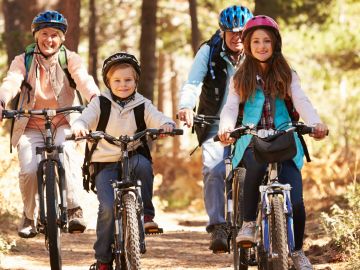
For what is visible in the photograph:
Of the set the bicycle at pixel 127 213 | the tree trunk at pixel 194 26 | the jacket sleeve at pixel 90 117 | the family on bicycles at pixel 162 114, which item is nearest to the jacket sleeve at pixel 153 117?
the family on bicycles at pixel 162 114

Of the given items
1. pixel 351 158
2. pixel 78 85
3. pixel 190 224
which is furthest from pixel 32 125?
pixel 351 158

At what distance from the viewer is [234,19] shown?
9500mm

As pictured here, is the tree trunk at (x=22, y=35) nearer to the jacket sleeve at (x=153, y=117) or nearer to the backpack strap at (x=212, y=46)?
the backpack strap at (x=212, y=46)

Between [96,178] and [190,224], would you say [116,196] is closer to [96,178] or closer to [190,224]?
[96,178]

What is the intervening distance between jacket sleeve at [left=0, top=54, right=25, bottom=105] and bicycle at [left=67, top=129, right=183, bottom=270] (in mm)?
1501

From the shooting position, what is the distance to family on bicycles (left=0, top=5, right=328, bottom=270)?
8.08 metres

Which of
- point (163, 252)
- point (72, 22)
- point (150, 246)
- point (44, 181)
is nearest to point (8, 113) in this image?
point (44, 181)

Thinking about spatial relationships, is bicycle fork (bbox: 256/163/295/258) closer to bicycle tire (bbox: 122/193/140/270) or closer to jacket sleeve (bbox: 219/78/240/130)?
jacket sleeve (bbox: 219/78/240/130)

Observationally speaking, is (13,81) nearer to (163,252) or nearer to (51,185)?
(51,185)

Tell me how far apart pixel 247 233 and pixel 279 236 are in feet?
2.16

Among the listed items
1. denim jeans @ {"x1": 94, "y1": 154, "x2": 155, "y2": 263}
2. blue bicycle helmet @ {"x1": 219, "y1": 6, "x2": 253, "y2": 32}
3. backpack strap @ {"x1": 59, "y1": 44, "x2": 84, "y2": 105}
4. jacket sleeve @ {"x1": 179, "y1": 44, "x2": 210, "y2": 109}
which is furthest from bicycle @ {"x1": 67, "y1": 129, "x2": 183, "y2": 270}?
backpack strap @ {"x1": 59, "y1": 44, "x2": 84, "y2": 105}

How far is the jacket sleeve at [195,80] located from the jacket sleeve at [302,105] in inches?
48.4

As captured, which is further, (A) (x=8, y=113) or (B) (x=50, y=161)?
(B) (x=50, y=161)

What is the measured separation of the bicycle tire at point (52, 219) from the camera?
9.12m
